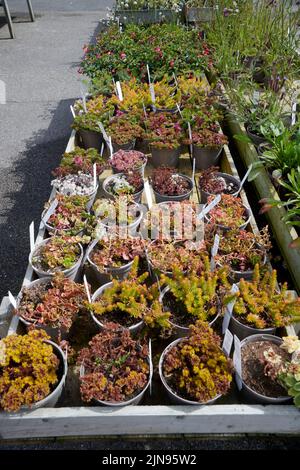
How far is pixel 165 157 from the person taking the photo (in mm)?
3404

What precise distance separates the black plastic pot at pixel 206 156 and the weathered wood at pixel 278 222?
0.29 m

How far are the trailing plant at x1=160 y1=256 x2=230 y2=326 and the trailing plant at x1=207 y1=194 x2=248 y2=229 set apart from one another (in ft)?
1.51

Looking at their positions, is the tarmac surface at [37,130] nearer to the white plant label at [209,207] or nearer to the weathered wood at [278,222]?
the weathered wood at [278,222]

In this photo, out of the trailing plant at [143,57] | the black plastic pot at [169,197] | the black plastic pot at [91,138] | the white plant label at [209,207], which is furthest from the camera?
the trailing plant at [143,57]

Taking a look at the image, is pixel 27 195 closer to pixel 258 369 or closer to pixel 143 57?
pixel 143 57

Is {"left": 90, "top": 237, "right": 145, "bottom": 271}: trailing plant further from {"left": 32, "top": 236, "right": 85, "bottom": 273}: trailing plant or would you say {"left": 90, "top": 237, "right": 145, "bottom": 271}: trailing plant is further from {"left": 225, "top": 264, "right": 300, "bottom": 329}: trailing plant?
{"left": 225, "top": 264, "right": 300, "bottom": 329}: trailing plant

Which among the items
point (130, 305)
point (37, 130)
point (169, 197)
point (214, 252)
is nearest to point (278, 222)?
point (214, 252)

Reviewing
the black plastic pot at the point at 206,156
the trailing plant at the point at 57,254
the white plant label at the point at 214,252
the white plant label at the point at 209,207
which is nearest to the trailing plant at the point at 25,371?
the trailing plant at the point at 57,254

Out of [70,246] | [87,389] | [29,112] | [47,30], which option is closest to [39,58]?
[47,30]

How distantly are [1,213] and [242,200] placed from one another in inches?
87.4

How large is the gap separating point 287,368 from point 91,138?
2776 mm

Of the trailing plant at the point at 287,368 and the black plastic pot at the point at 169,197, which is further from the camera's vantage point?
the black plastic pot at the point at 169,197

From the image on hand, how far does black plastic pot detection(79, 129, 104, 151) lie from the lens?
3656 millimetres

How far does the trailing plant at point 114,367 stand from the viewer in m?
1.77
